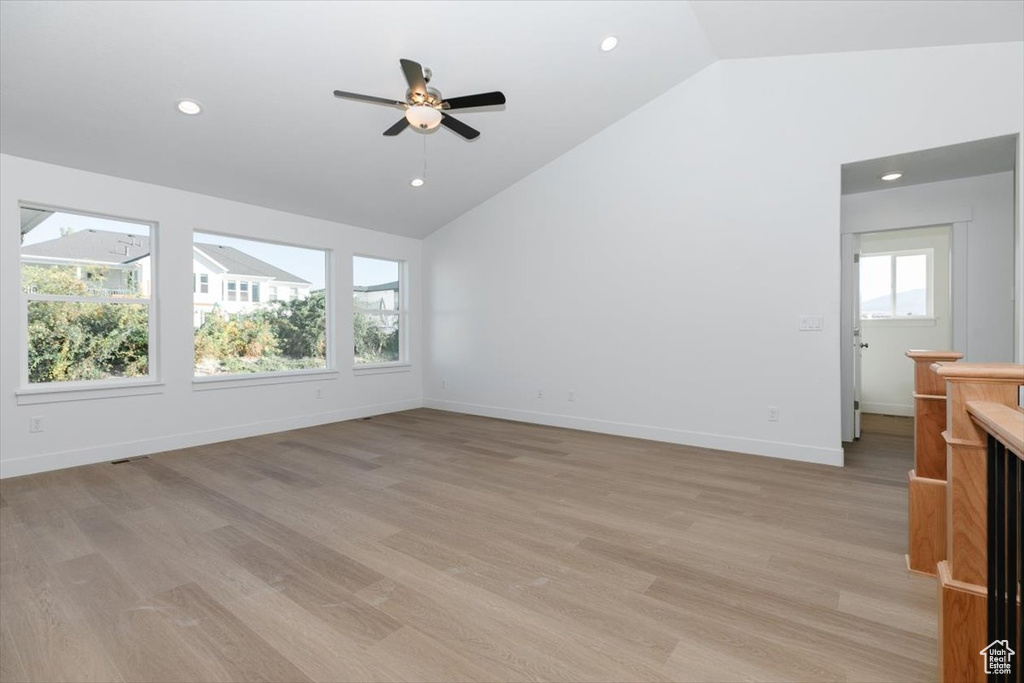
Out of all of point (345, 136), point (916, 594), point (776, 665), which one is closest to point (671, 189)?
point (345, 136)

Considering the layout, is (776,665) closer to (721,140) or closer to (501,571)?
(501,571)

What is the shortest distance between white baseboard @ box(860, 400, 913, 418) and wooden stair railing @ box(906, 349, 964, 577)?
15.6 feet

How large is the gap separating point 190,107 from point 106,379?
2551mm

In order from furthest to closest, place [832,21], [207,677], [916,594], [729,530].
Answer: [832,21] → [729,530] → [916,594] → [207,677]

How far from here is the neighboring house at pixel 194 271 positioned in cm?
391

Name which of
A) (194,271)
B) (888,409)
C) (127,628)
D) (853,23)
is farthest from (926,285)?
(194,271)

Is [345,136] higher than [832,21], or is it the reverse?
[832,21]

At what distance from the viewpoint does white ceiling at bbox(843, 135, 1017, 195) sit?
3314 mm

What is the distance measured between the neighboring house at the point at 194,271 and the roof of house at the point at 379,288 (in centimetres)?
72

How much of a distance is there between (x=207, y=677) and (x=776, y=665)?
185 centimetres

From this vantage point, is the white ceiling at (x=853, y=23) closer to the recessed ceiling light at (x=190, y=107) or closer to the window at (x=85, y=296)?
the recessed ceiling light at (x=190, y=107)

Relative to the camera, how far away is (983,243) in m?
3.88

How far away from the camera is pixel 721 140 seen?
4.16 m

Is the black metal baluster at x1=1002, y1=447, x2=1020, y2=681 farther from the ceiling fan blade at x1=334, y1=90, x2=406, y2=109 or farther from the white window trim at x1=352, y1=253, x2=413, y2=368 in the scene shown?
the white window trim at x1=352, y1=253, x2=413, y2=368
